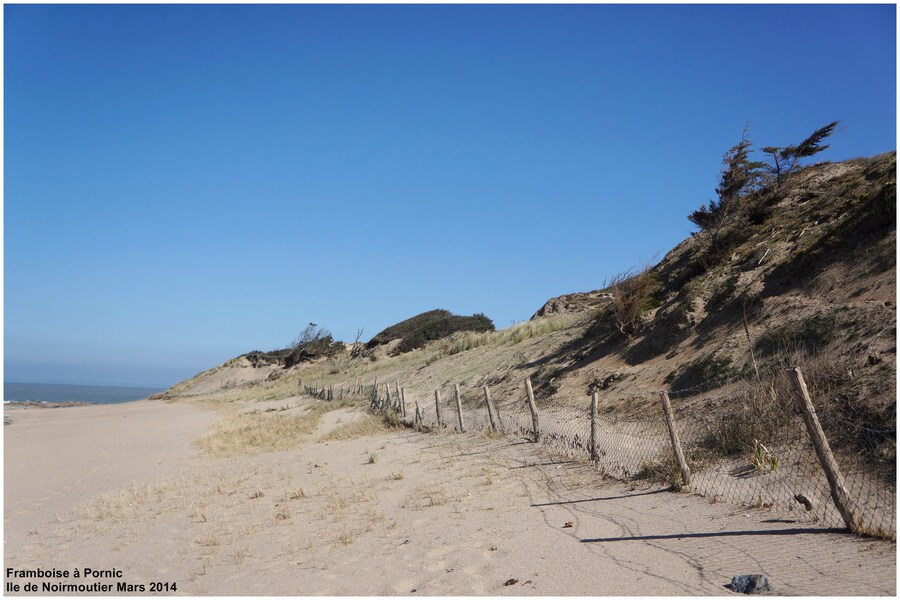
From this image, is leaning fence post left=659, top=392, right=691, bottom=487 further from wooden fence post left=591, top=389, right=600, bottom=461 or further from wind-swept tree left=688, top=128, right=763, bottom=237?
wind-swept tree left=688, top=128, right=763, bottom=237

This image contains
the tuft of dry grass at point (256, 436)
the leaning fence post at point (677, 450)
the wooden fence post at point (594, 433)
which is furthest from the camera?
the tuft of dry grass at point (256, 436)

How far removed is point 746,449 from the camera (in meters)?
8.96

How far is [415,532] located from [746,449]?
189 inches

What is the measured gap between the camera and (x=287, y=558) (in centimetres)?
761

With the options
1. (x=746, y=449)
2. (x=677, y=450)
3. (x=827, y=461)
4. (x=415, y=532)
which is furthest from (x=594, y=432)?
(x=827, y=461)

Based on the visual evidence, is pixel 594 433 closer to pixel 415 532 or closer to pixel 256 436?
pixel 415 532

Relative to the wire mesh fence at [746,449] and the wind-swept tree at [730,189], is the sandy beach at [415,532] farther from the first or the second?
the wind-swept tree at [730,189]

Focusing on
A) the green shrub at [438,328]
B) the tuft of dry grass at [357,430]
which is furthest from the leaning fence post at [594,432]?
the green shrub at [438,328]

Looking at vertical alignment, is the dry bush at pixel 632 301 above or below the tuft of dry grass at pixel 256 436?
above

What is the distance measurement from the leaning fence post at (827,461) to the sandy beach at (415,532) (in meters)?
0.24

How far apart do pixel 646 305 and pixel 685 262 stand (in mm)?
6045

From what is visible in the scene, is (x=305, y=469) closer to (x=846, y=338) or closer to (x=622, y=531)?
(x=622, y=531)

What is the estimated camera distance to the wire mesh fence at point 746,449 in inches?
266

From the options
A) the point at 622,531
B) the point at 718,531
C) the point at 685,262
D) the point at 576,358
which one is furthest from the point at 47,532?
the point at 685,262
